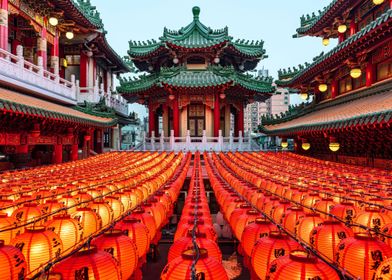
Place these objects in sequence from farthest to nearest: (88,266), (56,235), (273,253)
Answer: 1. (56,235)
2. (273,253)
3. (88,266)

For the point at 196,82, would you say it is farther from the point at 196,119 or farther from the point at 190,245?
the point at 190,245

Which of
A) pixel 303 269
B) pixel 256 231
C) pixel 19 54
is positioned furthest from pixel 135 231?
pixel 19 54

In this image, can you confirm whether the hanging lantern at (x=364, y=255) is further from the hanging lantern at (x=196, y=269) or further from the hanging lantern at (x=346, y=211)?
the hanging lantern at (x=346, y=211)

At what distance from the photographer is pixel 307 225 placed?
4.33 metres

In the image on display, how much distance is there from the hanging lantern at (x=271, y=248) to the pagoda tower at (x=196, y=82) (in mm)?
17443

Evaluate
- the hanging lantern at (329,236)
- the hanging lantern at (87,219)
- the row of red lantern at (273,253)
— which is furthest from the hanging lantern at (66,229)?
the hanging lantern at (329,236)

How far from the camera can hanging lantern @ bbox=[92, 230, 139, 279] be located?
346 cm

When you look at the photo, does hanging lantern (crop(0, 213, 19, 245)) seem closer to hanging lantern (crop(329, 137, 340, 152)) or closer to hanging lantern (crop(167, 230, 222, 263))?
hanging lantern (crop(167, 230, 222, 263))

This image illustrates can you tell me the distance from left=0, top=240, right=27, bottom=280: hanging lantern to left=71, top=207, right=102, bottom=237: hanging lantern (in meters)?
1.51

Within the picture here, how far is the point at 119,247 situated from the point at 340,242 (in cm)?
236

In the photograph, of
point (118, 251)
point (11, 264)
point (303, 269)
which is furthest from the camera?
point (118, 251)

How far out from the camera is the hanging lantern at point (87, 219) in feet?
15.2

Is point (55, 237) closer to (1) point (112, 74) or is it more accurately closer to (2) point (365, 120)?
(2) point (365, 120)

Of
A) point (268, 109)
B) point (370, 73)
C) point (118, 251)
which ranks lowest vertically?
point (118, 251)
